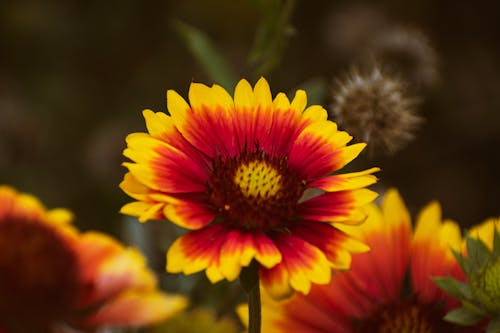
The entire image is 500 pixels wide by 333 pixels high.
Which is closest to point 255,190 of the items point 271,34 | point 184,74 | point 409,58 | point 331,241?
point 331,241

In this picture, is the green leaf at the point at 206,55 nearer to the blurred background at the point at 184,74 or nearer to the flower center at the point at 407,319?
the flower center at the point at 407,319

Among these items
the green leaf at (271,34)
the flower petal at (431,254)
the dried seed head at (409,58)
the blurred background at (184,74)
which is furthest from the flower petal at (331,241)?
the blurred background at (184,74)

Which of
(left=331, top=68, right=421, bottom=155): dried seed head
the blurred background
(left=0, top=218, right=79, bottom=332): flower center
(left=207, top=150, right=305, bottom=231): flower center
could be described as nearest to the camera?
(left=207, top=150, right=305, bottom=231): flower center

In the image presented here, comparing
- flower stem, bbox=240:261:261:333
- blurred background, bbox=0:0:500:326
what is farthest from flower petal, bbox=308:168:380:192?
blurred background, bbox=0:0:500:326

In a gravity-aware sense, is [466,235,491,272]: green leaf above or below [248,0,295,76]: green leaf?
below

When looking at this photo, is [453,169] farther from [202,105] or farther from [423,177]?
[202,105]

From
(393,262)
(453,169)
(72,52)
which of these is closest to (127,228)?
(393,262)

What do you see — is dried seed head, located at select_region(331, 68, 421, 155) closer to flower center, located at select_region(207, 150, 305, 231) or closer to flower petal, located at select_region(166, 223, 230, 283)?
flower center, located at select_region(207, 150, 305, 231)
